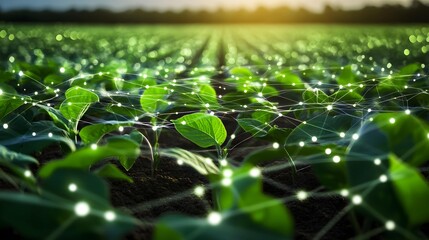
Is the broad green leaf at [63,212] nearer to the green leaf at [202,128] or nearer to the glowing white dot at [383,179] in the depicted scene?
the glowing white dot at [383,179]

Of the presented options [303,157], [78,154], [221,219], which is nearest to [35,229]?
[78,154]

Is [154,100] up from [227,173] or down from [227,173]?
up

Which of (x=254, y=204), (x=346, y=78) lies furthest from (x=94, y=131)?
(x=346, y=78)

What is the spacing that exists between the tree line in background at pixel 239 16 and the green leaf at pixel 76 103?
77.3 ft

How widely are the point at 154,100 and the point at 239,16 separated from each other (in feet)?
134

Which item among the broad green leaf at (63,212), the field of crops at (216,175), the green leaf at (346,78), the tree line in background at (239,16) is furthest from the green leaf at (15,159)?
the tree line in background at (239,16)

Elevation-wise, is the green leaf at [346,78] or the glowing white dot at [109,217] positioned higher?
the green leaf at [346,78]

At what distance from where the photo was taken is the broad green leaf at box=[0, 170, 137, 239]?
2.35ft

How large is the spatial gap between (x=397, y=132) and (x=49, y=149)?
130cm

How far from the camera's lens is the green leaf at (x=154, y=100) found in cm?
172

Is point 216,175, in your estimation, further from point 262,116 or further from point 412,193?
point 262,116

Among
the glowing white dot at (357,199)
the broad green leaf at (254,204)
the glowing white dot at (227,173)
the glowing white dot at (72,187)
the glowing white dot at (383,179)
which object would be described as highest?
the glowing white dot at (227,173)

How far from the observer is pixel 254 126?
1.48 metres

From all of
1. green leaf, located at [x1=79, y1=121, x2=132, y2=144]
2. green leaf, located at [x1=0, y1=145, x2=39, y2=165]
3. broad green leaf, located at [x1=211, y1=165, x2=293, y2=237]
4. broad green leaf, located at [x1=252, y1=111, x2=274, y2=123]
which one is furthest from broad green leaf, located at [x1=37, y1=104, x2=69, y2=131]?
broad green leaf, located at [x1=211, y1=165, x2=293, y2=237]
